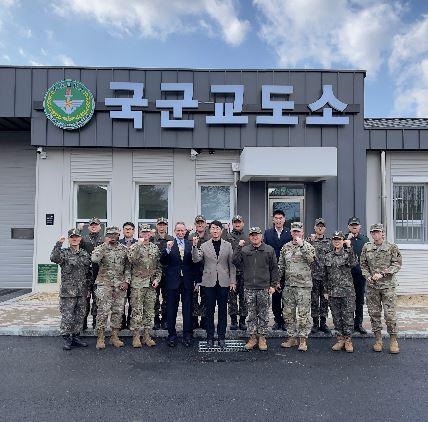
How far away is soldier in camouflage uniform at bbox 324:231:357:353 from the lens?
20.2 feet

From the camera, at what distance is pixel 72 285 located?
6.39m

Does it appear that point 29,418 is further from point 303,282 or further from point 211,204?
point 211,204

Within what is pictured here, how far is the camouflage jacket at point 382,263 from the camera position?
6.22 meters

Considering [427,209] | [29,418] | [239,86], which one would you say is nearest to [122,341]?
[29,418]

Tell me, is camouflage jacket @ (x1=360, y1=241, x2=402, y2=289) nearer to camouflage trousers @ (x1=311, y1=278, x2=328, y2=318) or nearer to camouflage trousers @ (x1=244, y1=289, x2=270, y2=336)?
camouflage trousers @ (x1=311, y1=278, x2=328, y2=318)

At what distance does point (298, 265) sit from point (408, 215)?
633 centimetres

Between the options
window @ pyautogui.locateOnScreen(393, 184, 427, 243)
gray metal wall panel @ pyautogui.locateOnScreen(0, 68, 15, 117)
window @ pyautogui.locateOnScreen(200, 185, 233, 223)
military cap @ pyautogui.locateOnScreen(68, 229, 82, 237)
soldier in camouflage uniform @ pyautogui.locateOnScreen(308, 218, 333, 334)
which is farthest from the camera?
window @ pyautogui.locateOnScreen(393, 184, 427, 243)

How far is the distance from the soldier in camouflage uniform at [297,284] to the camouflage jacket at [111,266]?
99.6 inches

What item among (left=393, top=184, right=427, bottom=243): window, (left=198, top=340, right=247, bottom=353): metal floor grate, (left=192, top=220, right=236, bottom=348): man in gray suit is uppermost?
(left=393, top=184, right=427, bottom=243): window

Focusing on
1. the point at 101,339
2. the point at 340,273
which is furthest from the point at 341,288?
the point at 101,339

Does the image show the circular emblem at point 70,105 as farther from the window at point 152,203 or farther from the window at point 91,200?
the window at point 152,203

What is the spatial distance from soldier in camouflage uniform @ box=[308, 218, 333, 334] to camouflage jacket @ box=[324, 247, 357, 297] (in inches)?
12.4

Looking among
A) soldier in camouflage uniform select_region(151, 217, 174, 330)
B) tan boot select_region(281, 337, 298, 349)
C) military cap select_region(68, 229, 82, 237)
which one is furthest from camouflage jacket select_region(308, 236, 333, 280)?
military cap select_region(68, 229, 82, 237)

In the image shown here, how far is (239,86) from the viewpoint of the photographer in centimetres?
1062
